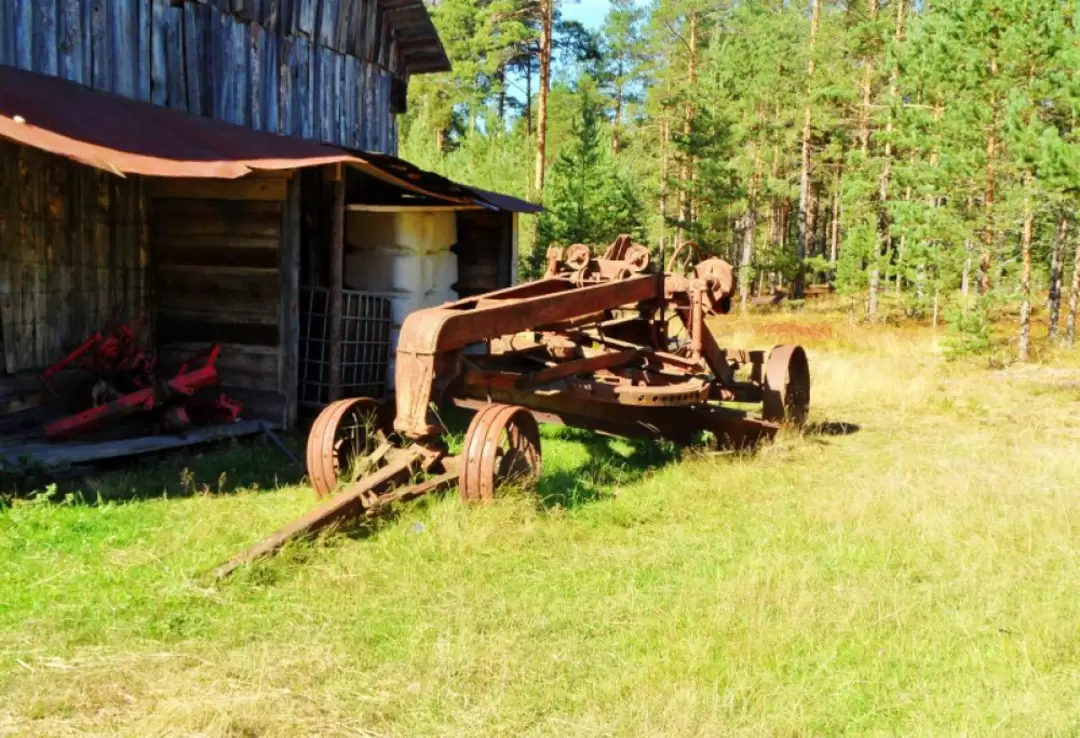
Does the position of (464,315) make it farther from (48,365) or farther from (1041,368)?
(1041,368)

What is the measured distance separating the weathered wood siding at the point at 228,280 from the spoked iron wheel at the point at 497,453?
3.79 metres

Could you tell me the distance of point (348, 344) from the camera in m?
10.6

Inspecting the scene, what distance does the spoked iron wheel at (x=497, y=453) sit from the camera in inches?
241

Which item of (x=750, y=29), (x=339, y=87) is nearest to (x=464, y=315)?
(x=339, y=87)

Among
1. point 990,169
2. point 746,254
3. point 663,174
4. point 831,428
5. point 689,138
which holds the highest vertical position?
point 689,138

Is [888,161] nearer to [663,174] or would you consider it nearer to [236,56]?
[663,174]

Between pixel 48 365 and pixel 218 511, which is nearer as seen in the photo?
pixel 218 511

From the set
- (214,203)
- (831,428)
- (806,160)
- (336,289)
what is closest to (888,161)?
(806,160)

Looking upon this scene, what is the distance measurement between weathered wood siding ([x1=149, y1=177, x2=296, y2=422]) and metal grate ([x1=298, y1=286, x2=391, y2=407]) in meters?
0.74

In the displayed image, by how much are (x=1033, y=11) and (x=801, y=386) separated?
12.0 meters

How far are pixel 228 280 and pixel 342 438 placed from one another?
3836mm

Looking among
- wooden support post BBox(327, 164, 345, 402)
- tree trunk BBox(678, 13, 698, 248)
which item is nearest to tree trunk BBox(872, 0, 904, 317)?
tree trunk BBox(678, 13, 698, 248)

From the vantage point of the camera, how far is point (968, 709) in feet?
12.4

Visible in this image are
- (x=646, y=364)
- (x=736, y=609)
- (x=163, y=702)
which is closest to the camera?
(x=163, y=702)
